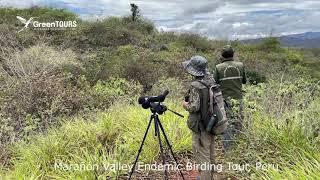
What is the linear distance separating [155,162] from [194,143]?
1.06 metres

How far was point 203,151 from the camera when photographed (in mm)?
6027

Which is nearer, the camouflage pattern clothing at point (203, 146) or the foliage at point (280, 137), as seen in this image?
the foliage at point (280, 137)

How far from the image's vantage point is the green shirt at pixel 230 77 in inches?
303

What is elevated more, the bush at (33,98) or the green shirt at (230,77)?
the green shirt at (230,77)

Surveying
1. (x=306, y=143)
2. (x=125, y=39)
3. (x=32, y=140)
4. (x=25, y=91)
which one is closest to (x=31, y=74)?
(x=25, y=91)

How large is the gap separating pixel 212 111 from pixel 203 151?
629 mm

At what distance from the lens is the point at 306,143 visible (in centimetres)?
591

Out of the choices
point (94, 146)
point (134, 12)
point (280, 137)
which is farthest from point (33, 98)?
point (134, 12)

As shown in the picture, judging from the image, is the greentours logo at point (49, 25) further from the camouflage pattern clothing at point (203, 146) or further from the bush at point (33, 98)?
the camouflage pattern clothing at point (203, 146)

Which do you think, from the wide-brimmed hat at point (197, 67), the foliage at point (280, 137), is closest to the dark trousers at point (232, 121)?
the foliage at point (280, 137)

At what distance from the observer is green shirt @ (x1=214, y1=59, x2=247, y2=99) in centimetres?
769

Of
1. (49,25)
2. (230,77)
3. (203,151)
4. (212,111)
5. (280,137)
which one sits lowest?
(203,151)

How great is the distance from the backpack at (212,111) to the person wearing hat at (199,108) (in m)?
0.01

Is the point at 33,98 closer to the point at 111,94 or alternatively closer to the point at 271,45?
the point at 111,94
